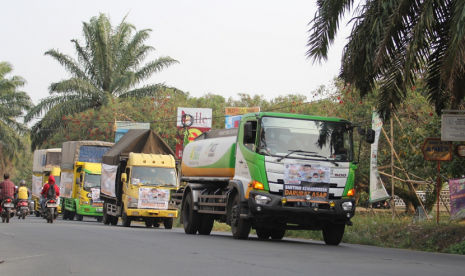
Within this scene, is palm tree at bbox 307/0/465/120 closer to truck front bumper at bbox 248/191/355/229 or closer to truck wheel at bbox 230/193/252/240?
truck front bumper at bbox 248/191/355/229

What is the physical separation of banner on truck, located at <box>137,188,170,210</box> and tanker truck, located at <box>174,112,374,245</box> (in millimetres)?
8631

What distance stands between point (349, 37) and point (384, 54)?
4.88 feet

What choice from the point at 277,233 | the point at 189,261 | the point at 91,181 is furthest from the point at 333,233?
the point at 91,181

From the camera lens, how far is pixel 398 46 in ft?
45.9

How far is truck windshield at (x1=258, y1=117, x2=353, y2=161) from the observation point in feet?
49.7

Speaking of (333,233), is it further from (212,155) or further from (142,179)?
(142,179)

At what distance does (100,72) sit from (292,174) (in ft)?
107

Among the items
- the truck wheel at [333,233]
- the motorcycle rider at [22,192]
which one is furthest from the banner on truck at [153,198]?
the truck wheel at [333,233]

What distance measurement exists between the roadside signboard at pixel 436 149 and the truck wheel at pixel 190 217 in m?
6.89

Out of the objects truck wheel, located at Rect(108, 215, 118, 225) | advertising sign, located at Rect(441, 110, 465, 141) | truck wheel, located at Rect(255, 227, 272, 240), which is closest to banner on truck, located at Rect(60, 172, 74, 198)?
truck wheel, located at Rect(108, 215, 118, 225)

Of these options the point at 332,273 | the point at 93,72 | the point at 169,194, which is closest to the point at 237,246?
the point at 332,273

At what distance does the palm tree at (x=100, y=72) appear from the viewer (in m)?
44.7

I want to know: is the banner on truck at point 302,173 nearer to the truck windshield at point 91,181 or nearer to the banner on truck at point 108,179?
the banner on truck at point 108,179

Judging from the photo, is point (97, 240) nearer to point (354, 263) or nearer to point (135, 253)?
point (135, 253)
